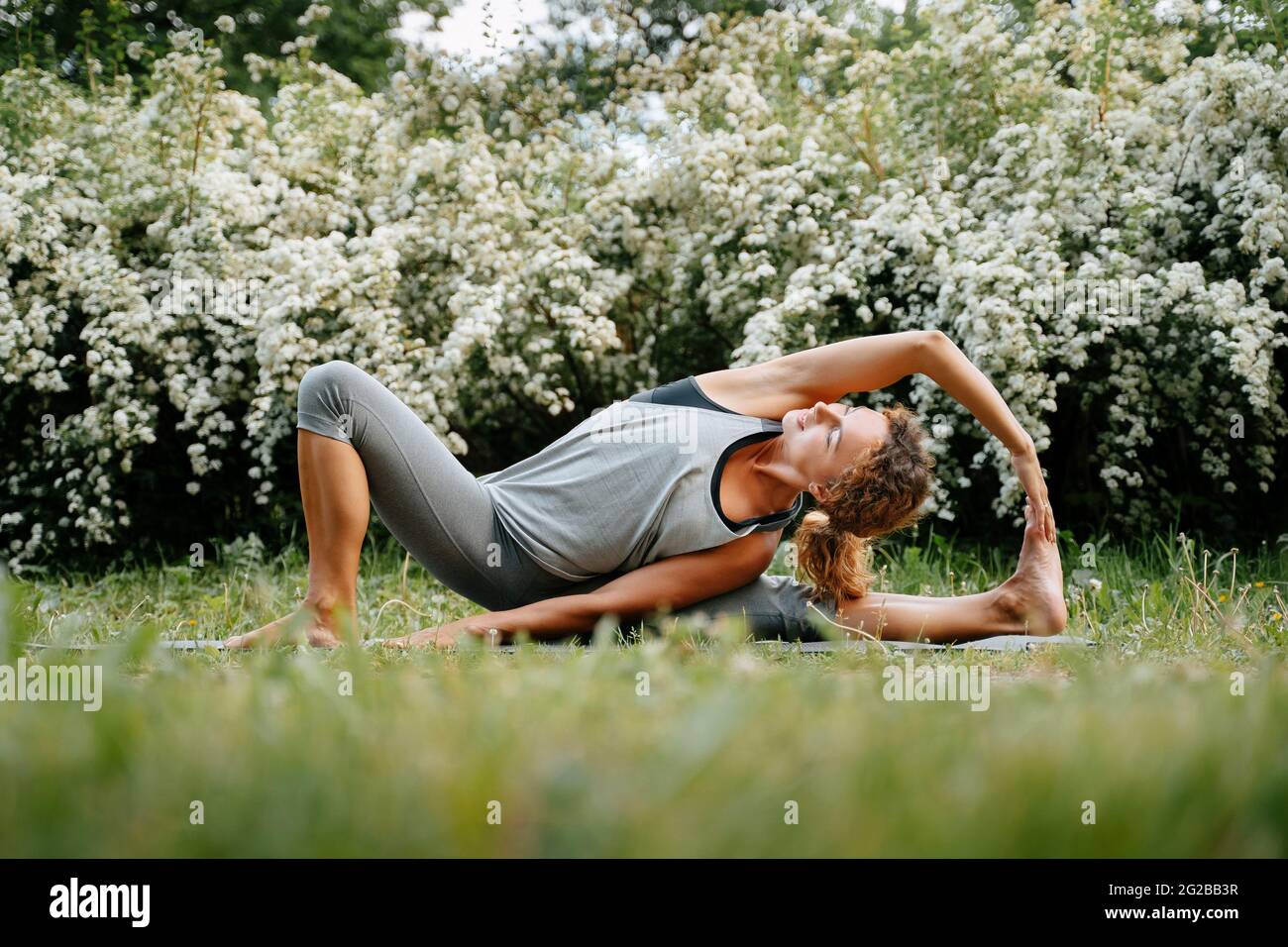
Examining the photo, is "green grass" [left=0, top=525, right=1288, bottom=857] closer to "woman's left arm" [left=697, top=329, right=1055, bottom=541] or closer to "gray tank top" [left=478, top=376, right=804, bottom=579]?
"gray tank top" [left=478, top=376, right=804, bottom=579]

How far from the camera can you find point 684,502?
2777 millimetres

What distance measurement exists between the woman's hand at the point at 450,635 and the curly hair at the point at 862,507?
2.90 feet

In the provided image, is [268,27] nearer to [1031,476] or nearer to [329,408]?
[329,408]

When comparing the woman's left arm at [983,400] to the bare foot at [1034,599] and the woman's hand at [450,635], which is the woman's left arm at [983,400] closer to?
the bare foot at [1034,599]

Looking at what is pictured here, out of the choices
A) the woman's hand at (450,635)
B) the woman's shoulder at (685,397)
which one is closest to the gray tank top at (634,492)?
the woman's shoulder at (685,397)

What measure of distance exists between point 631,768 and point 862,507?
1968 mm

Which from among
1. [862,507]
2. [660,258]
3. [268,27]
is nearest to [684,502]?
[862,507]

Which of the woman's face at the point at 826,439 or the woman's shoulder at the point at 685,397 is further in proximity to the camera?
the woman's shoulder at the point at 685,397

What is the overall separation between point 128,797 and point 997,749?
752 millimetres

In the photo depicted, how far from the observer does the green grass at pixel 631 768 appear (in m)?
0.83

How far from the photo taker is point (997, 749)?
99cm

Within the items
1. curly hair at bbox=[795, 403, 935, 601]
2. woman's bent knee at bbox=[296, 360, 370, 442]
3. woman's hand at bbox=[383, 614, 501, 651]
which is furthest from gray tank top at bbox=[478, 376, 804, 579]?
woman's bent knee at bbox=[296, 360, 370, 442]
